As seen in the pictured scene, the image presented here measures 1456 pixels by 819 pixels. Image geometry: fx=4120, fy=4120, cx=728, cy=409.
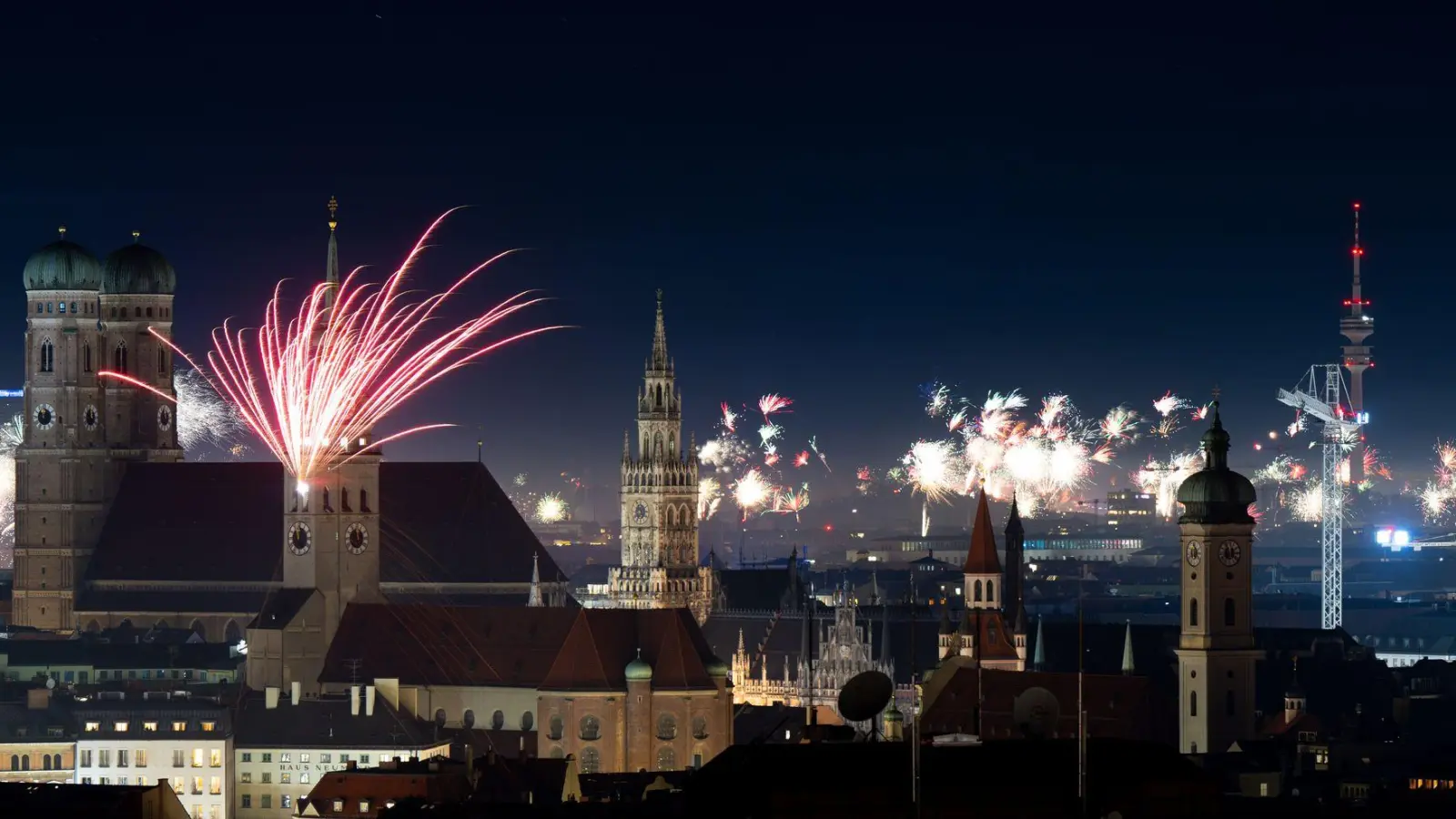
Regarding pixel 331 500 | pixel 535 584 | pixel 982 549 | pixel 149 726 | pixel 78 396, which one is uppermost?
pixel 78 396

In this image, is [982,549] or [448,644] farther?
[982,549]

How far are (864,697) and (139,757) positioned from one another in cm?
6936

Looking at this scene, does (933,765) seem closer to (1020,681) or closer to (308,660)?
(1020,681)

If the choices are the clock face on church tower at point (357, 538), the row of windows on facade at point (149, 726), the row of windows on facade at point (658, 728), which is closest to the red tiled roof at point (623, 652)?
the row of windows on facade at point (658, 728)

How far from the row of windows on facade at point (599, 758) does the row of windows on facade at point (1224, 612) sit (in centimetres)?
1751

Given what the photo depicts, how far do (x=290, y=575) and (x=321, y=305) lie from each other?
11842 mm

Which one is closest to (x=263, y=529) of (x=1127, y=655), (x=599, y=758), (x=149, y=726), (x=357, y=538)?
(x=357, y=538)

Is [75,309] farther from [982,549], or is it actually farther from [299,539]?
[982,549]

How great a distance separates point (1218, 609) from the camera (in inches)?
5153

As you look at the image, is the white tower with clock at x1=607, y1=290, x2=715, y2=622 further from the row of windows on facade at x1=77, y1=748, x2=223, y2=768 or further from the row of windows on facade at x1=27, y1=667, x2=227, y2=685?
the row of windows on facade at x1=77, y1=748, x2=223, y2=768

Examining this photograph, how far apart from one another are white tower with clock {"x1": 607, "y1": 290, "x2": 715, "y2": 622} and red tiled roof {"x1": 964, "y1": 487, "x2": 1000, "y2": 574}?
99.2 ft

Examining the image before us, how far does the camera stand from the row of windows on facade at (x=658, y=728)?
140875 millimetres

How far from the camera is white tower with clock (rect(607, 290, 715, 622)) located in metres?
186

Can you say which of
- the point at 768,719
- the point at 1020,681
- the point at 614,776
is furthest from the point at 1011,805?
the point at 768,719
